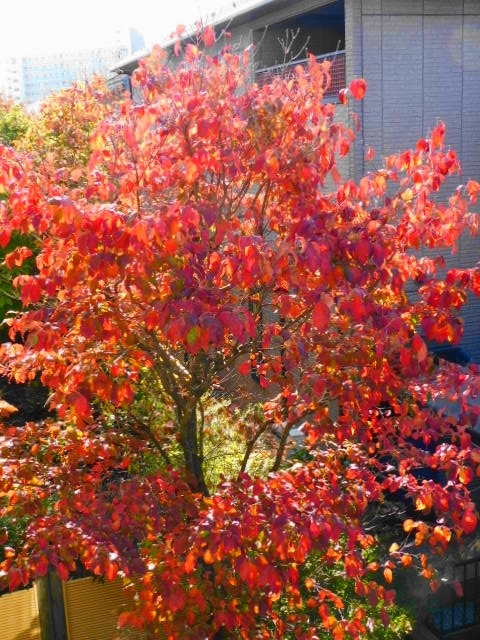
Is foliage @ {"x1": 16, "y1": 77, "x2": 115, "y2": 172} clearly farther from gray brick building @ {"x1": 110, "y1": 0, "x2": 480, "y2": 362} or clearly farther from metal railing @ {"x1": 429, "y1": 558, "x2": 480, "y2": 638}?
metal railing @ {"x1": 429, "y1": 558, "x2": 480, "y2": 638}

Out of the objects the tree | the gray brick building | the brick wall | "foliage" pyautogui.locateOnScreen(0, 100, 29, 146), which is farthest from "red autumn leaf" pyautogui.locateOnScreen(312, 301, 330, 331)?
→ "foliage" pyautogui.locateOnScreen(0, 100, 29, 146)

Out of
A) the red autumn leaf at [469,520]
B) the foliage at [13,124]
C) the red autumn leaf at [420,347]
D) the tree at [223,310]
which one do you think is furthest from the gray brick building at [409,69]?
the foliage at [13,124]

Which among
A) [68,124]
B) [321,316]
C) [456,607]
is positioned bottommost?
[456,607]

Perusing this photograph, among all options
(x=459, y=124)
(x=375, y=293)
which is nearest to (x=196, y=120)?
(x=375, y=293)

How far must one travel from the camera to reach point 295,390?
18.9ft

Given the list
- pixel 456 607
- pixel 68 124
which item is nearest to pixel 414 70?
pixel 68 124

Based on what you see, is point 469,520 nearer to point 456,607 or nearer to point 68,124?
point 456,607

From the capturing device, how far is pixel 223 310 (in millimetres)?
3623

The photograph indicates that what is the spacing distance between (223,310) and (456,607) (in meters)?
6.32

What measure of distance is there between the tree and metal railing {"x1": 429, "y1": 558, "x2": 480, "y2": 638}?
2.99 metres

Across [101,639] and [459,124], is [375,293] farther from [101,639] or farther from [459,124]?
[459,124]

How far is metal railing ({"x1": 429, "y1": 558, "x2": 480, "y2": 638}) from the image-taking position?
751 centimetres

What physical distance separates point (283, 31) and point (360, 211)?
11469mm

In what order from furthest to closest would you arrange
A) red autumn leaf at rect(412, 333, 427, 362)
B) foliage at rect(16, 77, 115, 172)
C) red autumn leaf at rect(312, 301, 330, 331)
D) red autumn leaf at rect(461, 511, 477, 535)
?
foliage at rect(16, 77, 115, 172) → red autumn leaf at rect(461, 511, 477, 535) → red autumn leaf at rect(412, 333, 427, 362) → red autumn leaf at rect(312, 301, 330, 331)
